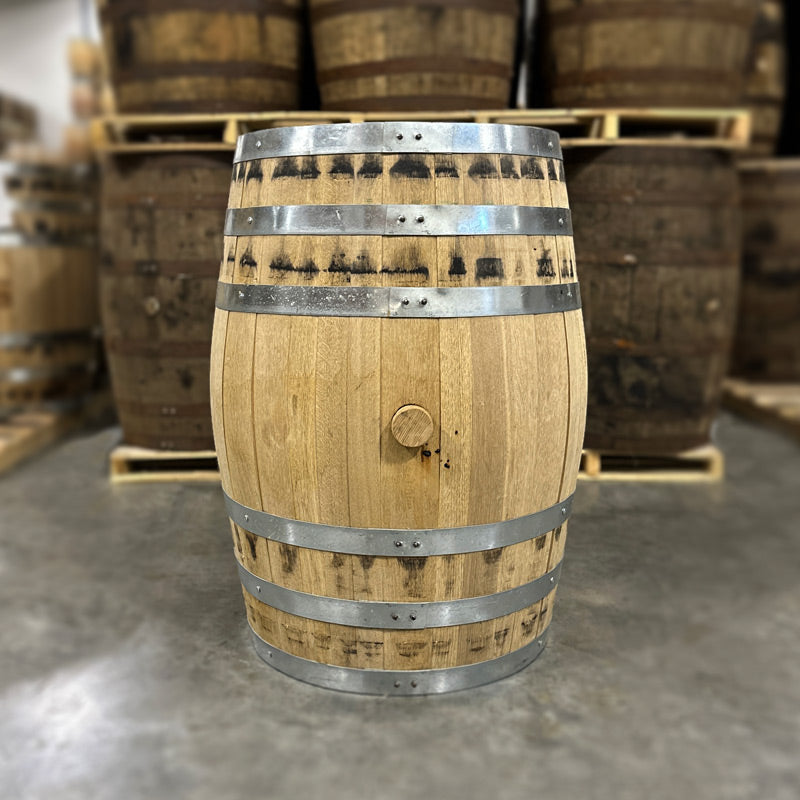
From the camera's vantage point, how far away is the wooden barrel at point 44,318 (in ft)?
14.8

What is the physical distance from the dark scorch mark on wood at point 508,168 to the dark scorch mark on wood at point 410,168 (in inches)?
7.5

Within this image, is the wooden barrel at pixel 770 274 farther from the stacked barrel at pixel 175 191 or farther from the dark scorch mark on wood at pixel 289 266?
the dark scorch mark on wood at pixel 289 266

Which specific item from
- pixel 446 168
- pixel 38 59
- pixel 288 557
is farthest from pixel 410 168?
pixel 38 59

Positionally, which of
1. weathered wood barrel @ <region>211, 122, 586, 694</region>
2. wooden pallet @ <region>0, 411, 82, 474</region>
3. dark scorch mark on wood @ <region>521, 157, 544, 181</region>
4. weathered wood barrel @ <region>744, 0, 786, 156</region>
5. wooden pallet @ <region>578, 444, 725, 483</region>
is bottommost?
wooden pallet @ <region>578, 444, 725, 483</region>

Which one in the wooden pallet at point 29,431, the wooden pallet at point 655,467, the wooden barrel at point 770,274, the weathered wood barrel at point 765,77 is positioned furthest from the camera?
the weathered wood barrel at point 765,77

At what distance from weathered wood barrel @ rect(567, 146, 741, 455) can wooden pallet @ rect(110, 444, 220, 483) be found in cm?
179

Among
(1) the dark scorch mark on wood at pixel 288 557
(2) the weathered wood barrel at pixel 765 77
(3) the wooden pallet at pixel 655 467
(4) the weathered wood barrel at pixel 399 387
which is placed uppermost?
(2) the weathered wood barrel at pixel 765 77

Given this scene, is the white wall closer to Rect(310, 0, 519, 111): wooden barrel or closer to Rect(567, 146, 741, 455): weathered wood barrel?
Rect(310, 0, 519, 111): wooden barrel

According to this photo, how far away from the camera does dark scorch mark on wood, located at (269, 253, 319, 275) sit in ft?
6.56

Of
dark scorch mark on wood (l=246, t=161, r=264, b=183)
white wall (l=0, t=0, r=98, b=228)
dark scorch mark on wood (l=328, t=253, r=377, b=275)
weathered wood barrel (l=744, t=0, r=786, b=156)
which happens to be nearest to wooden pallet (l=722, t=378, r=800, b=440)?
weathered wood barrel (l=744, t=0, r=786, b=156)

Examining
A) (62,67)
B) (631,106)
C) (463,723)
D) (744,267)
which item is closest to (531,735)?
(463,723)

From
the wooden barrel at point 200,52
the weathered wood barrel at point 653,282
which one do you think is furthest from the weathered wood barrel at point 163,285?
the weathered wood barrel at point 653,282

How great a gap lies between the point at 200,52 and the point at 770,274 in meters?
3.39

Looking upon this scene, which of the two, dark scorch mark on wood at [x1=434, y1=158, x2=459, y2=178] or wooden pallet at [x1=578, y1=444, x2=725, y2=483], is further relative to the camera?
wooden pallet at [x1=578, y1=444, x2=725, y2=483]
